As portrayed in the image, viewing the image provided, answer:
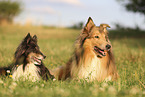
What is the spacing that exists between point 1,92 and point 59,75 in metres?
2.40

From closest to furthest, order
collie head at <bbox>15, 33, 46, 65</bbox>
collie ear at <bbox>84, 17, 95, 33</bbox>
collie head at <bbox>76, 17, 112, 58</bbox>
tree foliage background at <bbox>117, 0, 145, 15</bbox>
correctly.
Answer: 1. collie head at <bbox>15, 33, 46, 65</bbox>
2. collie head at <bbox>76, 17, 112, 58</bbox>
3. collie ear at <bbox>84, 17, 95, 33</bbox>
4. tree foliage background at <bbox>117, 0, 145, 15</bbox>

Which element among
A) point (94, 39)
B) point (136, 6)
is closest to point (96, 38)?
point (94, 39)

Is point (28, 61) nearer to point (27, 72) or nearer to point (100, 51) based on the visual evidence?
point (27, 72)

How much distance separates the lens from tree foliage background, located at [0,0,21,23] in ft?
102

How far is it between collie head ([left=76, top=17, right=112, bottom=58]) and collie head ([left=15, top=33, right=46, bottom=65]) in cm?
105

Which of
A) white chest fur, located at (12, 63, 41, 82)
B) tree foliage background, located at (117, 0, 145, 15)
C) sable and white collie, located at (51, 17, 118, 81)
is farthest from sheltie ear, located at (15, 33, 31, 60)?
tree foliage background, located at (117, 0, 145, 15)

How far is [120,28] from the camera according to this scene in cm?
2358

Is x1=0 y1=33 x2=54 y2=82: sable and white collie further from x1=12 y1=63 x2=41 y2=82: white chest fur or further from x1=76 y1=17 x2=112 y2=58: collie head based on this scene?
x1=76 y1=17 x2=112 y2=58: collie head

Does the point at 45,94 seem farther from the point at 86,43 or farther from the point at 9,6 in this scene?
the point at 9,6

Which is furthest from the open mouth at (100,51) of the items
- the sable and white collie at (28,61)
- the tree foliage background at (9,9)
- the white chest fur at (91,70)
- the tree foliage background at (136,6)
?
the tree foliage background at (9,9)

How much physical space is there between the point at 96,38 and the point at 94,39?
0.18 ft

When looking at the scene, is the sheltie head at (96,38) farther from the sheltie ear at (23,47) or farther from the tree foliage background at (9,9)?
the tree foliage background at (9,9)

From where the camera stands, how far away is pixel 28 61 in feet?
14.6

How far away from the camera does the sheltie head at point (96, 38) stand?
14.7 ft
